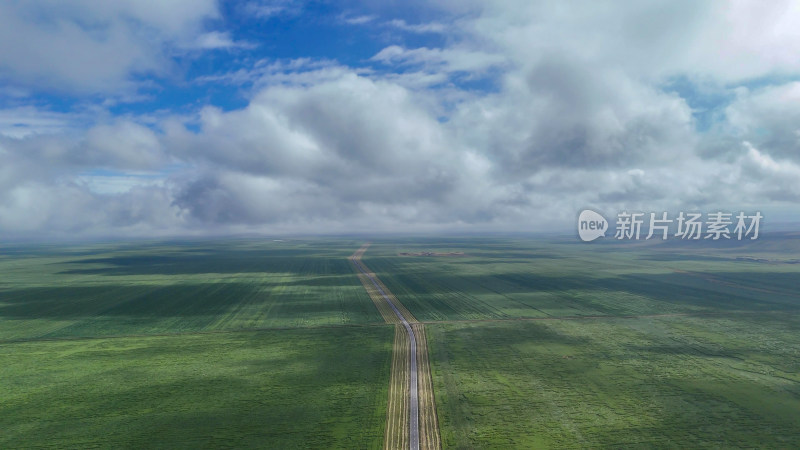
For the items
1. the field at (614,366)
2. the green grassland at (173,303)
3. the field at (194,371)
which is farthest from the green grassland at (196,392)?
the green grassland at (173,303)

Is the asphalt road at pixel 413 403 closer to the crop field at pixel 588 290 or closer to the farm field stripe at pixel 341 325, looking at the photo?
the farm field stripe at pixel 341 325

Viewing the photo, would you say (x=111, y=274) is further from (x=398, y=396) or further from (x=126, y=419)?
(x=398, y=396)

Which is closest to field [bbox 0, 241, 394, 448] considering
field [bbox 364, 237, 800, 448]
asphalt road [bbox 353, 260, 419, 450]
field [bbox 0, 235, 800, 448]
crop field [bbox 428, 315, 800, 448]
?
field [bbox 0, 235, 800, 448]

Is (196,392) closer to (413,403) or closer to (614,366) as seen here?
(413,403)

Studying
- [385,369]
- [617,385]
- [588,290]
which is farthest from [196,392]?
[588,290]

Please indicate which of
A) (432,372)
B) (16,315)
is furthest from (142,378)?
(16,315)
